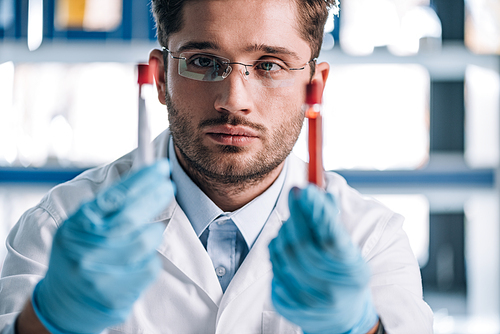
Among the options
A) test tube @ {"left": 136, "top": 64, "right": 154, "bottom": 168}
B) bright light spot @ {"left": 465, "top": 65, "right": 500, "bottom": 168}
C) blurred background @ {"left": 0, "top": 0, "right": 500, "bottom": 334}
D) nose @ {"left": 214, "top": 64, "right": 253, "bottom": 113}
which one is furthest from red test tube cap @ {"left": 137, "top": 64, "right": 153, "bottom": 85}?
bright light spot @ {"left": 465, "top": 65, "right": 500, "bottom": 168}

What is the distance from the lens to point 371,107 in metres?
2.33

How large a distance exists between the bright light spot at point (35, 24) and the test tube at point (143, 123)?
1798 mm

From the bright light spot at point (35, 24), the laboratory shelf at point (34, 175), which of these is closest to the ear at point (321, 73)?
the laboratory shelf at point (34, 175)

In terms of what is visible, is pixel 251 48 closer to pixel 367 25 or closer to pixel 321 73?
pixel 321 73

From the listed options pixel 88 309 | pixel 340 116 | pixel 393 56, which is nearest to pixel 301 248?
pixel 88 309

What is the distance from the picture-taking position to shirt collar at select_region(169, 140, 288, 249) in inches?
45.6

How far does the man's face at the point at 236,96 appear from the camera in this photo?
1037 millimetres

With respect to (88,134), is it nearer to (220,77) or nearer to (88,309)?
(220,77)

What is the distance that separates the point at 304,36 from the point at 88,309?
0.83m

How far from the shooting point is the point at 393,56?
229cm

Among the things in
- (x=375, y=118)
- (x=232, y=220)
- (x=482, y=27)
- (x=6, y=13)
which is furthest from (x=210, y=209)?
(x=482, y=27)

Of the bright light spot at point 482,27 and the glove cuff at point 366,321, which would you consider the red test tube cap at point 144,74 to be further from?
the bright light spot at point 482,27

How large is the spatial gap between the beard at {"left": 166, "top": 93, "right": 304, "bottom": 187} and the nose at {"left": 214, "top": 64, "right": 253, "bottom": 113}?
2 centimetres

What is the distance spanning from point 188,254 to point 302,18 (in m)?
0.68
